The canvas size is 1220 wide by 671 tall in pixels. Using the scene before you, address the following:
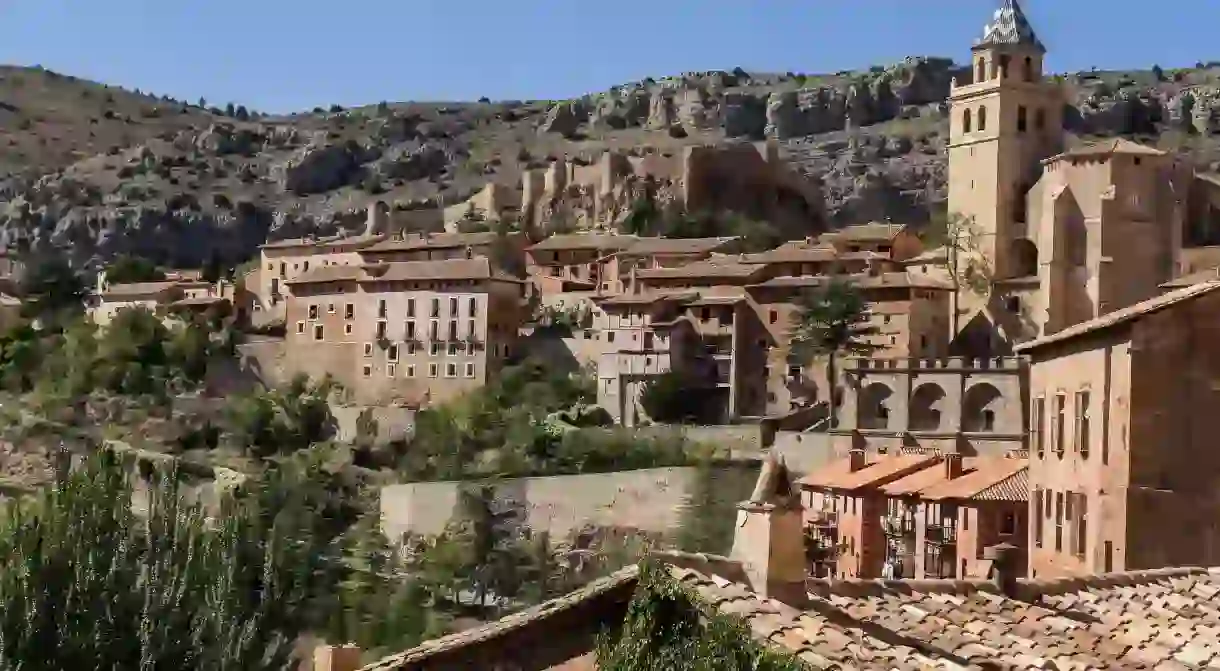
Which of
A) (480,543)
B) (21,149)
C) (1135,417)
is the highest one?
(21,149)

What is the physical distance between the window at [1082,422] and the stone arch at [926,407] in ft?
89.4

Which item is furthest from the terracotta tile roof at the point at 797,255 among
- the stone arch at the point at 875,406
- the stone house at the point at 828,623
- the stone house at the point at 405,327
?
the stone house at the point at 828,623

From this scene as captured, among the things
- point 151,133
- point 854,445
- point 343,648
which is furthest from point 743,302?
point 151,133

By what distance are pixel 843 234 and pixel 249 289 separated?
990 inches

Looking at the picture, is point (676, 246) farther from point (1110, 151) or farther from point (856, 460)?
point (856, 460)

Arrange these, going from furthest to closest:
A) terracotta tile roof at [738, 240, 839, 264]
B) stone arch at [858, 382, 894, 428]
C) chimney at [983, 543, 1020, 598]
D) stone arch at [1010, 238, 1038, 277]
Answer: terracotta tile roof at [738, 240, 839, 264] < stone arch at [1010, 238, 1038, 277] < stone arch at [858, 382, 894, 428] < chimney at [983, 543, 1020, 598]

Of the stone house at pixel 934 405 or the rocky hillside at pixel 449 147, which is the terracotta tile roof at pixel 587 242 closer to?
the rocky hillside at pixel 449 147

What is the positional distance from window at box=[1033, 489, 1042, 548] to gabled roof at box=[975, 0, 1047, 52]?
36.8 metres

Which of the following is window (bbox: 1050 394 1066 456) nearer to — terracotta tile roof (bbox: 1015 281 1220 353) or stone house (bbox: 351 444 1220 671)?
terracotta tile roof (bbox: 1015 281 1220 353)

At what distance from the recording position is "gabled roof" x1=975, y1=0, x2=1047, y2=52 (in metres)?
57.6

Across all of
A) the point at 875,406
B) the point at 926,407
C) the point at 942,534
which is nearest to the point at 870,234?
the point at 875,406

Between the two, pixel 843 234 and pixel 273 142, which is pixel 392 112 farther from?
pixel 843 234

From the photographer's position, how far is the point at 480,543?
4694 centimetres

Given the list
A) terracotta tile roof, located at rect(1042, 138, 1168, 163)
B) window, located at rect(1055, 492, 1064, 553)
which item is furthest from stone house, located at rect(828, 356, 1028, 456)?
window, located at rect(1055, 492, 1064, 553)
